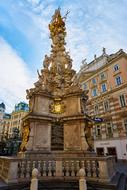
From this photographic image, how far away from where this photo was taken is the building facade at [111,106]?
2538 cm

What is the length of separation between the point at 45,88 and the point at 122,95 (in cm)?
2050

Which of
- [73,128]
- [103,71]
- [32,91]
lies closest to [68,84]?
[32,91]

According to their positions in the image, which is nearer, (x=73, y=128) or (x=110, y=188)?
(x=110, y=188)

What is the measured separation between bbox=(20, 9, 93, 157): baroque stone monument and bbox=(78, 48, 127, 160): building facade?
53.3ft

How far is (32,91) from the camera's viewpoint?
32.1 feet

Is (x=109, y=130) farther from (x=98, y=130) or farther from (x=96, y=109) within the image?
(x=96, y=109)

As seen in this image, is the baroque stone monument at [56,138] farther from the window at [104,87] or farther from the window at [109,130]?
the window at [104,87]

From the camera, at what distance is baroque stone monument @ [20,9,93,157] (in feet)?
27.0

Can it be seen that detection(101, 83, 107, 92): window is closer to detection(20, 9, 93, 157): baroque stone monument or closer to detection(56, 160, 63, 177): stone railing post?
detection(20, 9, 93, 157): baroque stone monument

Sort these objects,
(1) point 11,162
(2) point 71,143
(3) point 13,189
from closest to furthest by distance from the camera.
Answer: (3) point 13,189
(1) point 11,162
(2) point 71,143

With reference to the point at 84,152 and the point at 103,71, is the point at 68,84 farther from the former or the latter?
the point at 103,71

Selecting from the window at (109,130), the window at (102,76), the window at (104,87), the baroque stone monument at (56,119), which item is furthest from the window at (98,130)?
the baroque stone monument at (56,119)

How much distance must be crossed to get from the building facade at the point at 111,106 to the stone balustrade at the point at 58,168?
760 inches

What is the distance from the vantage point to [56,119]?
927cm
